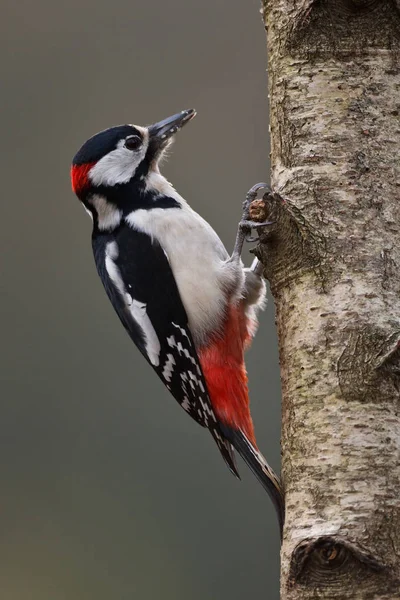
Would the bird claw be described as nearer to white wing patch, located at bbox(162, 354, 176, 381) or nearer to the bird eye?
white wing patch, located at bbox(162, 354, 176, 381)

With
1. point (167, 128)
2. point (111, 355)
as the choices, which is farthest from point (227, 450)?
point (111, 355)

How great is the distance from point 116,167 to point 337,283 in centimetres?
149

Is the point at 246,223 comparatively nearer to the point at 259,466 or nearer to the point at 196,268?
the point at 196,268

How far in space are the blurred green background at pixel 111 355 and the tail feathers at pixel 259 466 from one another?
10.9 feet

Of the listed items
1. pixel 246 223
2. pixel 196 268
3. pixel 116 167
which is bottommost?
pixel 196 268

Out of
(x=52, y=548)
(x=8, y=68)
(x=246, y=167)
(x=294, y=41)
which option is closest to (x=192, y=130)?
(x=246, y=167)

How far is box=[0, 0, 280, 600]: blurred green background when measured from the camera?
681 centimetres

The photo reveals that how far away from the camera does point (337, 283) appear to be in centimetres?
221

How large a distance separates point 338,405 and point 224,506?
4.72 metres

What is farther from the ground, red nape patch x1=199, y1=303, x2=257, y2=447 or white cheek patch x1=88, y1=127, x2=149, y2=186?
white cheek patch x1=88, y1=127, x2=149, y2=186

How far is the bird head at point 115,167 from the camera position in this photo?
136 inches

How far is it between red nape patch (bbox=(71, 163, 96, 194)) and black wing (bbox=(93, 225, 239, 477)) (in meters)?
0.24

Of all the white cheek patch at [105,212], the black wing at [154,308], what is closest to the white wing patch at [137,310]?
the black wing at [154,308]

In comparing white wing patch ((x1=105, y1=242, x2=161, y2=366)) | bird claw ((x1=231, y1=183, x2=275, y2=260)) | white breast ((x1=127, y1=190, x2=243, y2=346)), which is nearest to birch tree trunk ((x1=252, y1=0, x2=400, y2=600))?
bird claw ((x1=231, y1=183, x2=275, y2=260))
